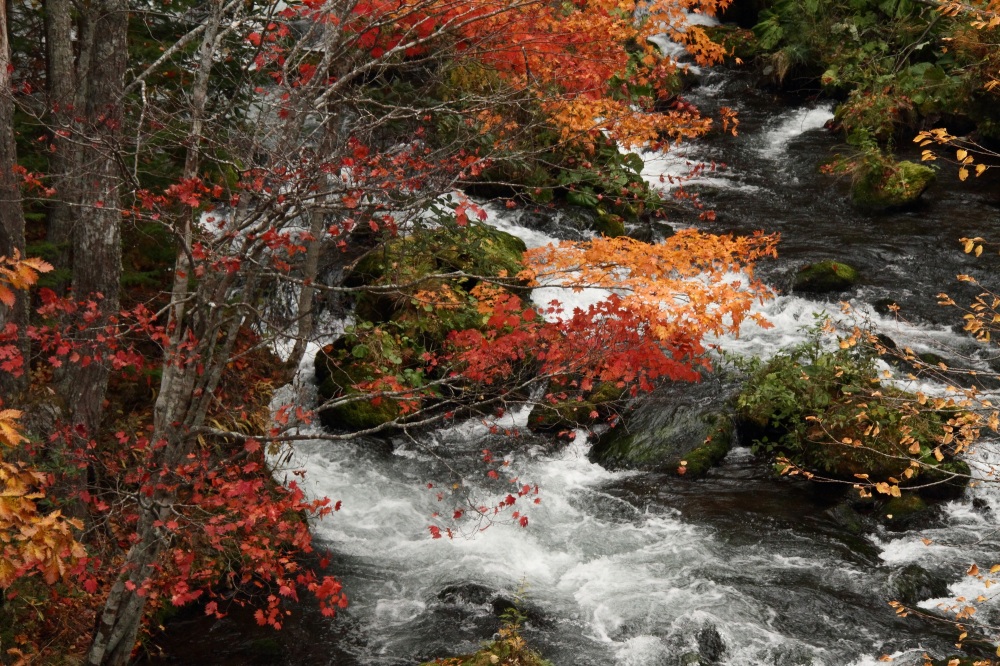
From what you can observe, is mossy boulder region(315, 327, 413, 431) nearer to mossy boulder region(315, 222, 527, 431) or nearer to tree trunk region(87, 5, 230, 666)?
mossy boulder region(315, 222, 527, 431)

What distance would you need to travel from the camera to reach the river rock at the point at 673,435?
1009 cm

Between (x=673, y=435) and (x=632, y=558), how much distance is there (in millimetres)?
2346

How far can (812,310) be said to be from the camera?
12.4 m

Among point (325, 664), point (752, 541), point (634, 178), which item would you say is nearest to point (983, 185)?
point (634, 178)

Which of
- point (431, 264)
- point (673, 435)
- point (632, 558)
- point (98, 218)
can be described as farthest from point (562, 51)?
point (632, 558)

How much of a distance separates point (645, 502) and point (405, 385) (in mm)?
3071

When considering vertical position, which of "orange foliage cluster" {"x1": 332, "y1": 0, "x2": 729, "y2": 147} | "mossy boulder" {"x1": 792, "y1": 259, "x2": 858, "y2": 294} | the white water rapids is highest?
"orange foliage cluster" {"x1": 332, "y1": 0, "x2": 729, "y2": 147}

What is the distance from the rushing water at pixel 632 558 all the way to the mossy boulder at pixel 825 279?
391mm

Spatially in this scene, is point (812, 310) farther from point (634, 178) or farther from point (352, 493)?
point (352, 493)

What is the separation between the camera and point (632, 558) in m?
8.51

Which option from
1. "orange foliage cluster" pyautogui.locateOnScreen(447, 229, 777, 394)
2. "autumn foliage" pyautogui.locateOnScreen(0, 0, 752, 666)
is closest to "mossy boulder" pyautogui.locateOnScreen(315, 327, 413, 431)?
"autumn foliage" pyautogui.locateOnScreen(0, 0, 752, 666)

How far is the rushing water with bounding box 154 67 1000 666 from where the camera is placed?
284 inches

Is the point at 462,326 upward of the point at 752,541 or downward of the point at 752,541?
upward

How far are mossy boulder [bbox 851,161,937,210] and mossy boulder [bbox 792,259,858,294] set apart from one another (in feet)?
9.86
